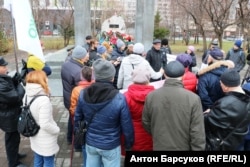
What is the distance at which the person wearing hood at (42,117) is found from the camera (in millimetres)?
3129

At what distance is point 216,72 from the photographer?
3523mm

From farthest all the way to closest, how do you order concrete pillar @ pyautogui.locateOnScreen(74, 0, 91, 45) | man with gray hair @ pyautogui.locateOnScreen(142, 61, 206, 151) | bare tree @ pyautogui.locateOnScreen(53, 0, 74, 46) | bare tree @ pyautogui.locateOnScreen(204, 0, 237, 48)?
bare tree @ pyautogui.locateOnScreen(53, 0, 74, 46) → bare tree @ pyautogui.locateOnScreen(204, 0, 237, 48) → concrete pillar @ pyautogui.locateOnScreen(74, 0, 91, 45) → man with gray hair @ pyautogui.locateOnScreen(142, 61, 206, 151)

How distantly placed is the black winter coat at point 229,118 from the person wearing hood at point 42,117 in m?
1.86

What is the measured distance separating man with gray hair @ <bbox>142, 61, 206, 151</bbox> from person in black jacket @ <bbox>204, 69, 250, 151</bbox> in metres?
0.23

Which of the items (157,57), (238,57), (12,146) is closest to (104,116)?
(12,146)

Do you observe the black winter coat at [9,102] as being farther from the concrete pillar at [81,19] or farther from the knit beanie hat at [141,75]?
the concrete pillar at [81,19]

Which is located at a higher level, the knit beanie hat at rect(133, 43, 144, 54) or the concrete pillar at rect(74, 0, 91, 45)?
the concrete pillar at rect(74, 0, 91, 45)

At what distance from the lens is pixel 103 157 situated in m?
2.94

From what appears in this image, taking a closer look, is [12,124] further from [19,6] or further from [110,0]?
[110,0]

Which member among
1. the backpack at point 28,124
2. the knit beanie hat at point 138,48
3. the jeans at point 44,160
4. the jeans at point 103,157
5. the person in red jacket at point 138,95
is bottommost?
the jeans at point 44,160

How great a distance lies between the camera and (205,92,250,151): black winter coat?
105 inches

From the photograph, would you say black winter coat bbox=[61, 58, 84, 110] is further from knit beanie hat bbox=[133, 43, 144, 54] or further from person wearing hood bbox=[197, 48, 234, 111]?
person wearing hood bbox=[197, 48, 234, 111]

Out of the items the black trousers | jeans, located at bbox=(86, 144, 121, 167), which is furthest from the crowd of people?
the black trousers

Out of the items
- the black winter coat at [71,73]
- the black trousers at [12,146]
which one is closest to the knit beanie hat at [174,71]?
the black winter coat at [71,73]
